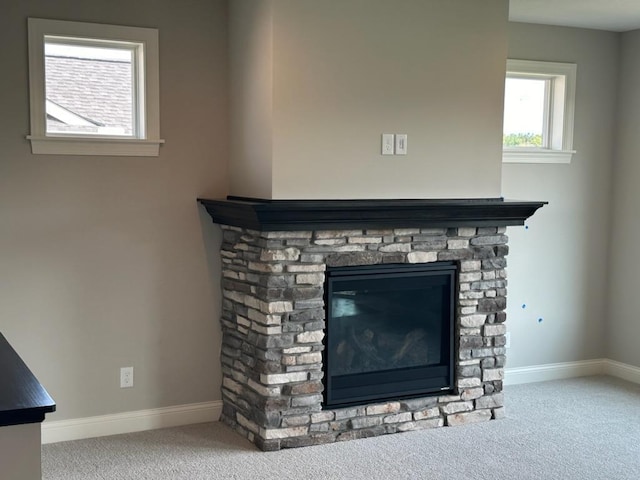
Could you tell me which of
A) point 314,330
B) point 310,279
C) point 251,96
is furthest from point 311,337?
point 251,96

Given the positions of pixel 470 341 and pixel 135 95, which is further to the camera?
pixel 470 341

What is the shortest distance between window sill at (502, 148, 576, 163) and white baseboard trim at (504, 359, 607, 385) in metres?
1.47

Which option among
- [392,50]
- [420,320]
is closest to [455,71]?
[392,50]

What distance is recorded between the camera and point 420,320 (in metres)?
4.61

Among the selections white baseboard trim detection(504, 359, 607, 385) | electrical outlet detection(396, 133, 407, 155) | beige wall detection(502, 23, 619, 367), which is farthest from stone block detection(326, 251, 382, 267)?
white baseboard trim detection(504, 359, 607, 385)

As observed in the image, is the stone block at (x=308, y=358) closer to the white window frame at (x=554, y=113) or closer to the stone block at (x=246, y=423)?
the stone block at (x=246, y=423)

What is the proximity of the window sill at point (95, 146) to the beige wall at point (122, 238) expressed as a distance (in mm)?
39

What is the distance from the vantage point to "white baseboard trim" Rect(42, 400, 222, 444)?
4.29 m

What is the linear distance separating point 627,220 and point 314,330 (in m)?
2.76

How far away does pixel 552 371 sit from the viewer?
18.6 ft

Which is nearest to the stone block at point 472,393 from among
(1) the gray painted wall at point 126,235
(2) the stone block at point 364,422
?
(2) the stone block at point 364,422

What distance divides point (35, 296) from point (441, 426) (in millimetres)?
2401

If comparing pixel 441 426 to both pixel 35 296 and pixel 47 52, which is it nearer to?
pixel 35 296

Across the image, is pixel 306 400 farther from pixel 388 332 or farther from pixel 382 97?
pixel 382 97
